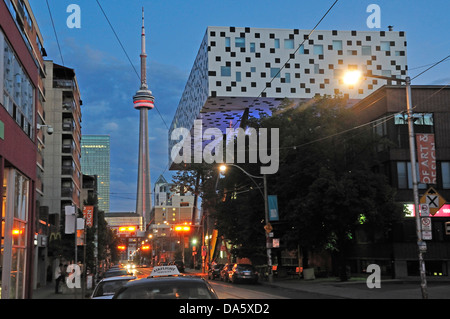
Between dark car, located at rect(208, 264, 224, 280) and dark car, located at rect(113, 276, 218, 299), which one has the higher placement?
dark car, located at rect(113, 276, 218, 299)

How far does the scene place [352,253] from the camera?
4238cm

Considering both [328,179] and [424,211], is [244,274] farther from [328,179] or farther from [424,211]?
[424,211]

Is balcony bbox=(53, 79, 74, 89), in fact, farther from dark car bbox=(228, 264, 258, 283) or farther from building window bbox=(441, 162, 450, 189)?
building window bbox=(441, 162, 450, 189)

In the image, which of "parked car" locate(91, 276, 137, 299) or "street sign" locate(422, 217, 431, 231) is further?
"street sign" locate(422, 217, 431, 231)

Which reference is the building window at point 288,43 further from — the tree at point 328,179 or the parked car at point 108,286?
the parked car at point 108,286

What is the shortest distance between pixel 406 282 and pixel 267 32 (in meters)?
42.2

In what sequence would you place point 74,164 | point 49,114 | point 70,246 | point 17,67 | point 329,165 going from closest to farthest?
point 17,67, point 329,165, point 70,246, point 49,114, point 74,164

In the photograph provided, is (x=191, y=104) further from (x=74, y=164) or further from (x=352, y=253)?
(x=352, y=253)

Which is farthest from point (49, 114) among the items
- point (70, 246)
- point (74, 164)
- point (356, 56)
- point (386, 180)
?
point (386, 180)

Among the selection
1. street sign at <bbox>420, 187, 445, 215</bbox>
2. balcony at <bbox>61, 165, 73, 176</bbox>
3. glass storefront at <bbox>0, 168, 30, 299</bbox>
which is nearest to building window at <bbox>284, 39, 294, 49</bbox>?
balcony at <bbox>61, 165, 73, 176</bbox>

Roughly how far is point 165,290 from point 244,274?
3226 cm

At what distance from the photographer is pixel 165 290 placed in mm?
7367

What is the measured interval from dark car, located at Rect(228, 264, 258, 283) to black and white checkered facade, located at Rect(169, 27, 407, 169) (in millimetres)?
29415

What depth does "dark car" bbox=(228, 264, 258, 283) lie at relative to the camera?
127 ft
